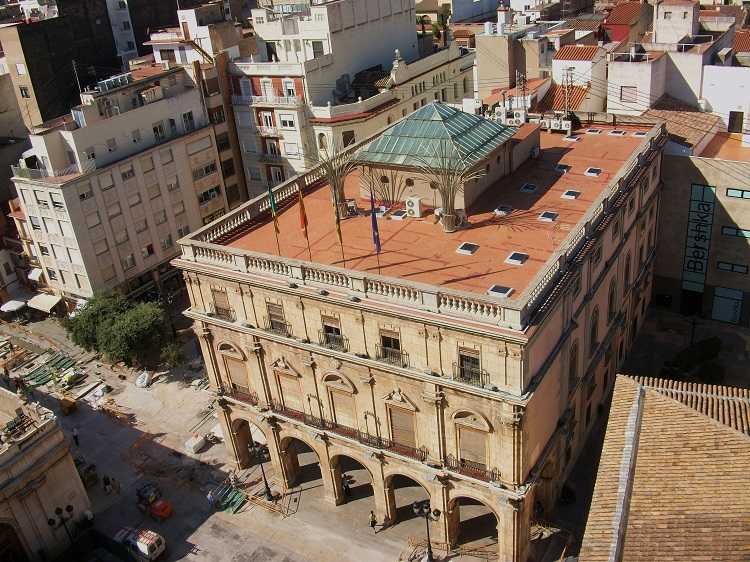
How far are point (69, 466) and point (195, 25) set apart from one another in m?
57.4

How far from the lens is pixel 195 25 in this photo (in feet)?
288

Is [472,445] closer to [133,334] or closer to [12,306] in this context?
[133,334]

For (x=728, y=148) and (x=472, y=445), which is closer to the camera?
(x=472, y=445)

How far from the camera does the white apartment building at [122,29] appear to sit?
109125 mm

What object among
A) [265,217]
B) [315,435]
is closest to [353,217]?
[265,217]

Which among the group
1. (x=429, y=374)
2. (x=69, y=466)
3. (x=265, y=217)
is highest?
(x=265, y=217)

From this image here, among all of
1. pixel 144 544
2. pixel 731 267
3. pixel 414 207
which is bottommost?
pixel 144 544

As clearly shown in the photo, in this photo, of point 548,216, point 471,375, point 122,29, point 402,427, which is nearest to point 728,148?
point 548,216

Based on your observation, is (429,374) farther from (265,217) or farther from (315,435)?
(265,217)

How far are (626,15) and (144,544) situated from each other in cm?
8672

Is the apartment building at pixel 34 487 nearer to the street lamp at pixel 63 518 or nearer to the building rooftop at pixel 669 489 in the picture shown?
the street lamp at pixel 63 518

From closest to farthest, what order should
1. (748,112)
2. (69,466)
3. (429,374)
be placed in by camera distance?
(429,374)
(69,466)
(748,112)

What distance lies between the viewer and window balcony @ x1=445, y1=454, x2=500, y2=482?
42.5m

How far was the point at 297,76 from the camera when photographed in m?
79.6
